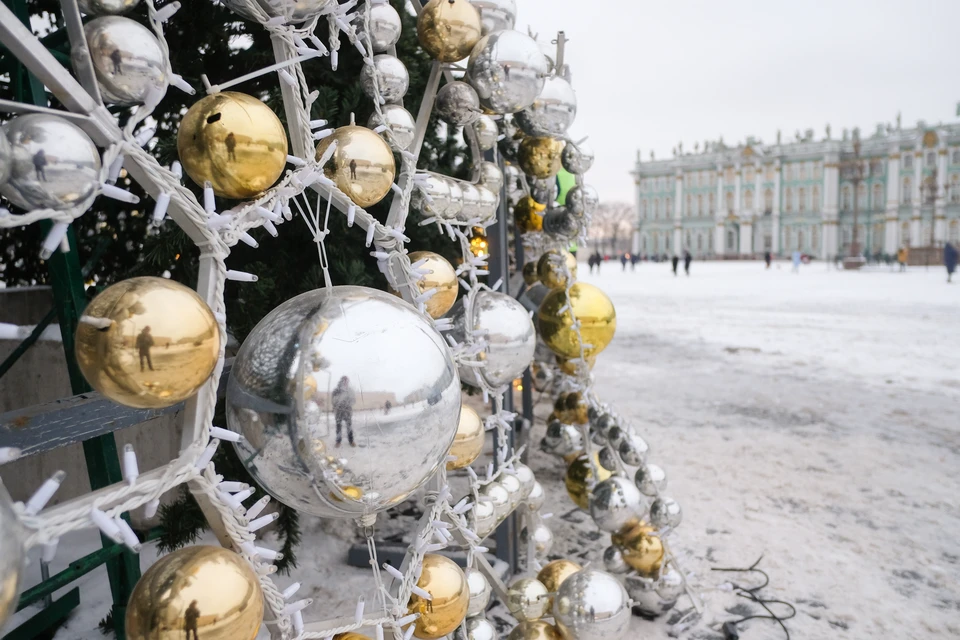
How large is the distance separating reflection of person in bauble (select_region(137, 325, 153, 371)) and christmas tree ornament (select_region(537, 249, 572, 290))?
1376mm

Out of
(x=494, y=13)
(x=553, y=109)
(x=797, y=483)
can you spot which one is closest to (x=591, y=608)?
(x=553, y=109)

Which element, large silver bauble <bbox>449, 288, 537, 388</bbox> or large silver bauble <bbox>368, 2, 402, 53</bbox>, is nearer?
large silver bauble <bbox>368, 2, 402, 53</bbox>

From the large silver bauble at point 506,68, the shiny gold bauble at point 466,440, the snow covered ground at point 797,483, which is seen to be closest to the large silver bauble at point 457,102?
the large silver bauble at point 506,68

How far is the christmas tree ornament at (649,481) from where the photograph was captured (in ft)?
6.82

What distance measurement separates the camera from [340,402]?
2.29ft

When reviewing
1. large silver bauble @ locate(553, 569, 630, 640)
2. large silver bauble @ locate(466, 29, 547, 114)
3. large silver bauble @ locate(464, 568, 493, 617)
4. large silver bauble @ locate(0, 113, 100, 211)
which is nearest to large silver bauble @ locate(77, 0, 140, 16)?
large silver bauble @ locate(0, 113, 100, 211)

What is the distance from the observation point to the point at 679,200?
5475 cm

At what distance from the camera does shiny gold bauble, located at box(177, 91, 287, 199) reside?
0.70 meters

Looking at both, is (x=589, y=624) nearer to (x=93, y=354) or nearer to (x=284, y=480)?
(x=284, y=480)

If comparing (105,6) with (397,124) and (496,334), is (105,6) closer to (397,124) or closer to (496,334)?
(397,124)

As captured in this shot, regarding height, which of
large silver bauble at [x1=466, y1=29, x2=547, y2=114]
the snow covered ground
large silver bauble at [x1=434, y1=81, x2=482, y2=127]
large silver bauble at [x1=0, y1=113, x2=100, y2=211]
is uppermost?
large silver bauble at [x1=466, y1=29, x2=547, y2=114]

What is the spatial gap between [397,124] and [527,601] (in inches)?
47.1

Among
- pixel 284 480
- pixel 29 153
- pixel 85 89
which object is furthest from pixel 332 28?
pixel 284 480

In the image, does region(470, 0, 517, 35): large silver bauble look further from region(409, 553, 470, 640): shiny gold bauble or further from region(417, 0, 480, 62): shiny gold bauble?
region(409, 553, 470, 640): shiny gold bauble
